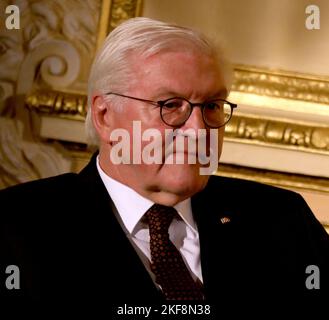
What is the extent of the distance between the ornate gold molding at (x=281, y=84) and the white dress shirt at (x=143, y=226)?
693 mm

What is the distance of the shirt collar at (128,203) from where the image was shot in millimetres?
1341

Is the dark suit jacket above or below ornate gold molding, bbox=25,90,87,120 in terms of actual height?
below

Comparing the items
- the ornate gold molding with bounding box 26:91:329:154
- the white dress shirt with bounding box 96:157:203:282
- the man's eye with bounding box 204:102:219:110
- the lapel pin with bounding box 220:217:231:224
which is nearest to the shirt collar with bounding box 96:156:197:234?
the white dress shirt with bounding box 96:157:203:282

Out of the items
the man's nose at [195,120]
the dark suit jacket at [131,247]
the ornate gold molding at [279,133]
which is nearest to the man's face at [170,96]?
the man's nose at [195,120]

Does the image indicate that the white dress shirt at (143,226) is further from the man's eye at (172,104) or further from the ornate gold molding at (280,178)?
the ornate gold molding at (280,178)

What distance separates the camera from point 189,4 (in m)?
2.02

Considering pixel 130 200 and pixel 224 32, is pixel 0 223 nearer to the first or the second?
pixel 130 200

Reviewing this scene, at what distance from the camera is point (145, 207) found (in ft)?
Result: 4.40

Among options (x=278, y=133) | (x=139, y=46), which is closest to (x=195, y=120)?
(x=139, y=46)

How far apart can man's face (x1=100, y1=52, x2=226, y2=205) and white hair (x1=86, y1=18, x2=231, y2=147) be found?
0.05ft

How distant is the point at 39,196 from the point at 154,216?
0.76 feet

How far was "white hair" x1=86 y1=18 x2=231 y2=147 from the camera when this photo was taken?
128cm

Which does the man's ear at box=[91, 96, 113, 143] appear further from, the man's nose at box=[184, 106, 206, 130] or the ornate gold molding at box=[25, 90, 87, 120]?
the ornate gold molding at box=[25, 90, 87, 120]
